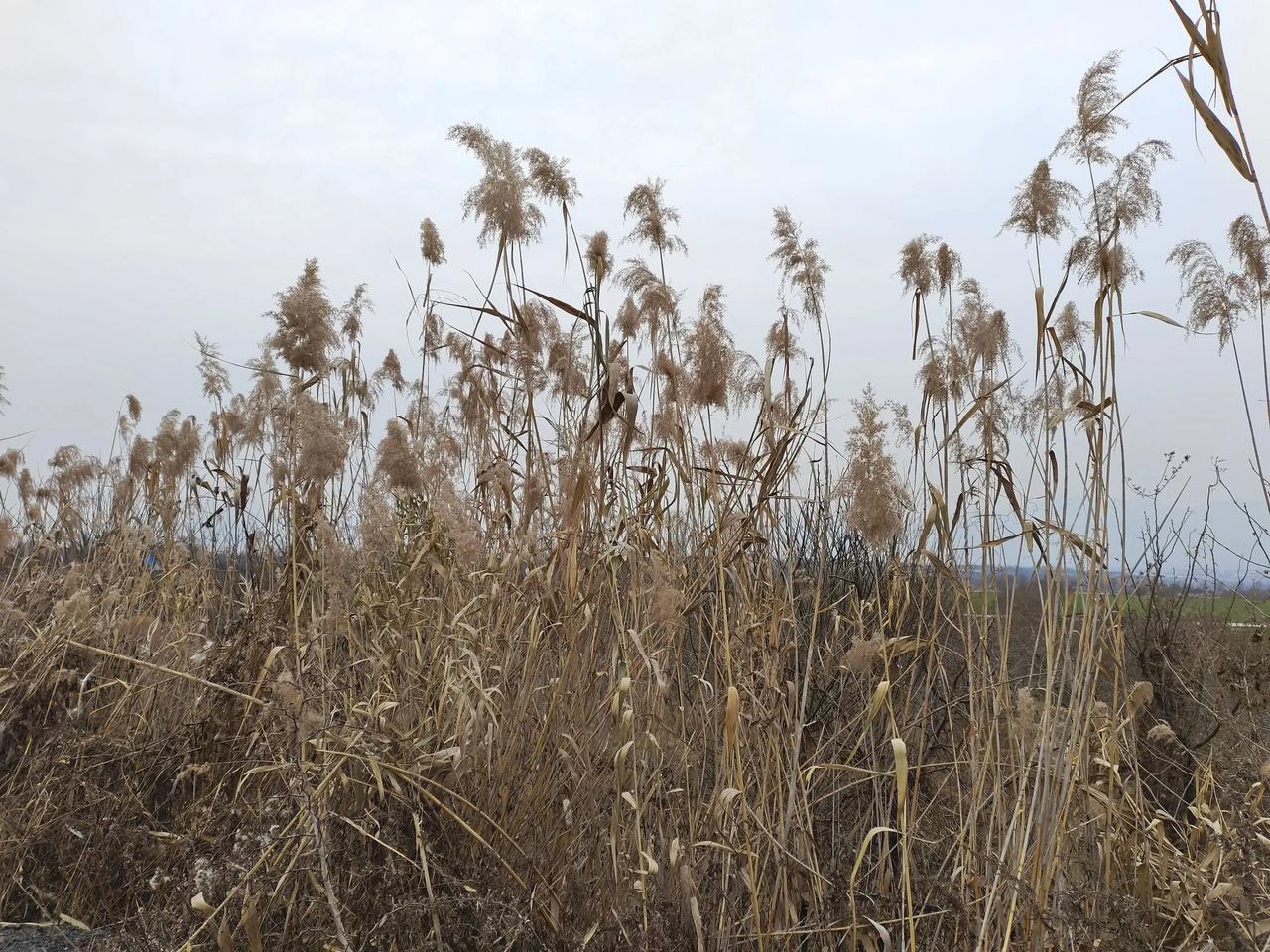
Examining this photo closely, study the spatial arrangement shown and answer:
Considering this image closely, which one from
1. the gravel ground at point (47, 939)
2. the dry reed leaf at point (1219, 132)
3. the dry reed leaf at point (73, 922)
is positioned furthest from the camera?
the dry reed leaf at point (73, 922)

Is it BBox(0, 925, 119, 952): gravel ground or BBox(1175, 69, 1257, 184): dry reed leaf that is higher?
BBox(1175, 69, 1257, 184): dry reed leaf

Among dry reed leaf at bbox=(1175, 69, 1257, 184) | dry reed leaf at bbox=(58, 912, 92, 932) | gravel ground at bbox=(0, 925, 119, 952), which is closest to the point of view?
dry reed leaf at bbox=(1175, 69, 1257, 184)

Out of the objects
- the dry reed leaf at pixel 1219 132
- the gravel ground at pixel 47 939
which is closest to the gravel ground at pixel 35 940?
the gravel ground at pixel 47 939

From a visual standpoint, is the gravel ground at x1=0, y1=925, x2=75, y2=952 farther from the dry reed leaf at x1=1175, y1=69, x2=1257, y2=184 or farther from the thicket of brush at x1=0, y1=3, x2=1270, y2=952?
the dry reed leaf at x1=1175, y1=69, x2=1257, y2=184

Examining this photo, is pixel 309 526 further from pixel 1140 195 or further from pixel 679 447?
pixel 1140 195

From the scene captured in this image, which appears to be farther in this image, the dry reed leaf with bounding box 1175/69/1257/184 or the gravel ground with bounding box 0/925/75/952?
the gravel ground with bounding box 0/925/75/952

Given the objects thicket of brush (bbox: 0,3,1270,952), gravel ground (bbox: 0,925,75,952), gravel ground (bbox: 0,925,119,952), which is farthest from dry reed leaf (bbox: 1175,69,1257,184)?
gravel ground (bbox: 0,925,75,952)

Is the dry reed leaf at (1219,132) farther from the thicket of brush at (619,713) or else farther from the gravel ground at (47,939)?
the gravel ground at (47,939)

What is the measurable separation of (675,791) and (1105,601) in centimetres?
99

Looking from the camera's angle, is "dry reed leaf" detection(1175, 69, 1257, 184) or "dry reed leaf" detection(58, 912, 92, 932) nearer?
"dry reed leaf" detection(1175, 69, 1257, 184)

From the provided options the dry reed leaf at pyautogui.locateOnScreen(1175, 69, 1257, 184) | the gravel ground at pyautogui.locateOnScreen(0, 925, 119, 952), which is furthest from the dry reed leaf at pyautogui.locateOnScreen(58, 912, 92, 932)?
the dry reed leaf at pyautogui.locateOnScreen(1175, 69, 1257, 184)

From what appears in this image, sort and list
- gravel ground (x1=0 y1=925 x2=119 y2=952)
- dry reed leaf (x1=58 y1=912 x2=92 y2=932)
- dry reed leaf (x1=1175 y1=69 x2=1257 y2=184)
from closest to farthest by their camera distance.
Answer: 1. dry reed leaf (x1=1175 y1=69 x2=1257 y2=184)
2. gravel ground (x1=0 y1=925 x2=119 y2=952)
3. dry reed leaf (x1=58 y1=912 x2=92 y2=932)

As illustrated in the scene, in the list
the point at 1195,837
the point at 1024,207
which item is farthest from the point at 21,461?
the point at 1195,837

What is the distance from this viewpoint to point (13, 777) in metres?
2.76
